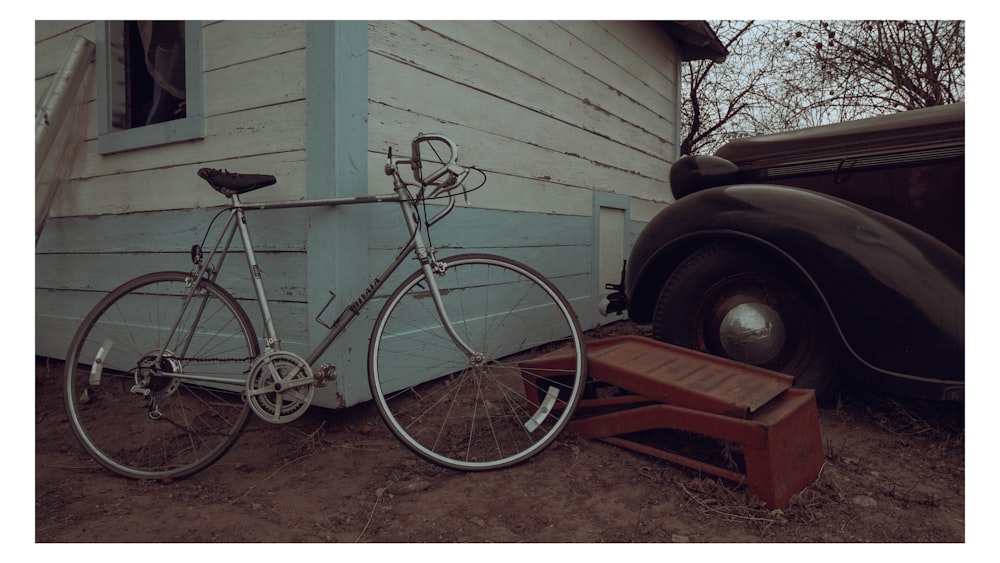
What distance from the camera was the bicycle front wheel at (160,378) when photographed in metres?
2.18

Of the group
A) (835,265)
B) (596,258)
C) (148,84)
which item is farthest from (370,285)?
(596,258)

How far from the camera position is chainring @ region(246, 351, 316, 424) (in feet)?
6.57

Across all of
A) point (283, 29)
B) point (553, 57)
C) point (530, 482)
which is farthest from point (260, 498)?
point (553, 57)

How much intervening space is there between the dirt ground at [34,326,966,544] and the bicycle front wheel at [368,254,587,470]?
0.52 feet

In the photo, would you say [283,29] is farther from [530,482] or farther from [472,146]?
[530,482]

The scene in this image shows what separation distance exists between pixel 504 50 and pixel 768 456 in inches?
103

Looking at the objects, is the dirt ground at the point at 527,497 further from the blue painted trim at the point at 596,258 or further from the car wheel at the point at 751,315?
the blue painted trim at the point at 596,258

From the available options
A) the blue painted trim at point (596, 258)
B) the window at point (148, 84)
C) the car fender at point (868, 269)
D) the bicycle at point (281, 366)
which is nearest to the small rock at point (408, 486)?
the bicycle at point (281, 366)

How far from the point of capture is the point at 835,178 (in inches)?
108

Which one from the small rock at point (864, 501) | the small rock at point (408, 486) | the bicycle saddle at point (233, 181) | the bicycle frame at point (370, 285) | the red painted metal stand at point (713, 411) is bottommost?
the small rock at point (408, 486)

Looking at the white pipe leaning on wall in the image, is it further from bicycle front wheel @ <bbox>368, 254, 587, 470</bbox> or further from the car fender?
the car fender

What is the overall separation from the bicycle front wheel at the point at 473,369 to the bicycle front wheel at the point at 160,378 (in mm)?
646

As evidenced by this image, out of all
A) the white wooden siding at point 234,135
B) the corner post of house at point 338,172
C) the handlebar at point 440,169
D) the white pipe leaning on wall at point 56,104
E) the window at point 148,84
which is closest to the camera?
the handlebar at point 440,169

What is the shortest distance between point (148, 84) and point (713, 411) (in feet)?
10.3
